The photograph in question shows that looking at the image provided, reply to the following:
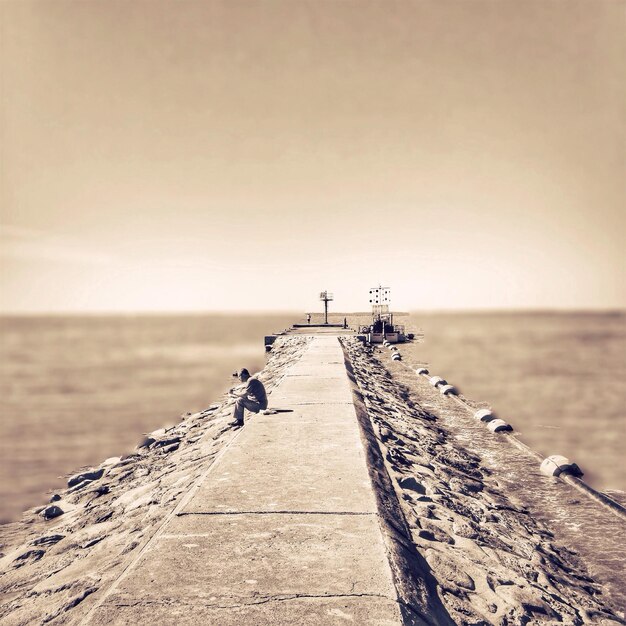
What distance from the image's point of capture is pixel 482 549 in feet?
16.1

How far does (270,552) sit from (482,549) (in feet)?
8.03

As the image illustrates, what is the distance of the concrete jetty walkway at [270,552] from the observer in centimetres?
282

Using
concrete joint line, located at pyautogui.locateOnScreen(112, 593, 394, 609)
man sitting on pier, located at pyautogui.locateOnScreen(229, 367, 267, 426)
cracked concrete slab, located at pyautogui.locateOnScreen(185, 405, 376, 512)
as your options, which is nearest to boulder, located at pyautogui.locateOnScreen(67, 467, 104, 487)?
man sitting on pier, located at pyautogui.locateOnScreen(229, 367, 267, 426)

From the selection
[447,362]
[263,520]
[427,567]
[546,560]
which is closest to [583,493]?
[546,560]

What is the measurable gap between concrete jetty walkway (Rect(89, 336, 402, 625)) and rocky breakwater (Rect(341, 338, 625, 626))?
24.9 inches

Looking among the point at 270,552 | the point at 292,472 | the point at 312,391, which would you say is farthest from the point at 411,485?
the point at 312,391

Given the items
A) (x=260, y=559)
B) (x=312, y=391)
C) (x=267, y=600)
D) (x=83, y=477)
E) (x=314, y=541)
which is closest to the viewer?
(x=267, y=600)

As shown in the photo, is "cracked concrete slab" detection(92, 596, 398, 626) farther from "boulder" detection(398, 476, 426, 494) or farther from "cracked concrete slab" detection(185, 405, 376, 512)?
"boulder" detection(398, 476, 426, 494)

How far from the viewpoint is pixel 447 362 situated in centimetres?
2806

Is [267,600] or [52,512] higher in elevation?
[267,600]

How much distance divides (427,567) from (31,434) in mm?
13647

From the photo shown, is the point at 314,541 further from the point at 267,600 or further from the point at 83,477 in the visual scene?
the point at 83,477

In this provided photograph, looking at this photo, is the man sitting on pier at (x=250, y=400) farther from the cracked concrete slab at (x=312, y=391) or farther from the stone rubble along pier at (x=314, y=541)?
the cracked concrete slab at (x=312, y=391)

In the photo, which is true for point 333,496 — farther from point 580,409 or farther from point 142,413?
point 580,409
